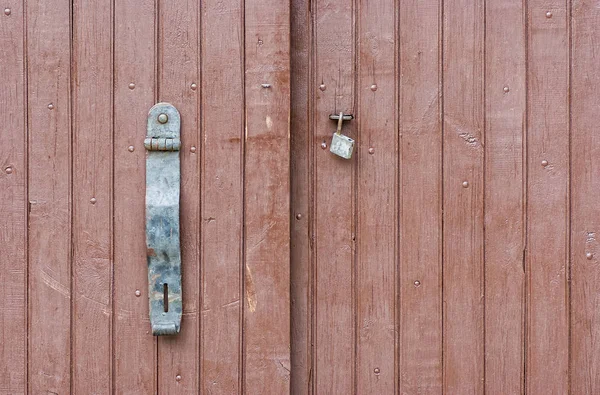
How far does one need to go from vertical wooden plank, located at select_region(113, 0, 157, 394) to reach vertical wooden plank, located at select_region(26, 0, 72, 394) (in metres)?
0.11

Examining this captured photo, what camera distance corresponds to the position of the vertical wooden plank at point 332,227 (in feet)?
4.58

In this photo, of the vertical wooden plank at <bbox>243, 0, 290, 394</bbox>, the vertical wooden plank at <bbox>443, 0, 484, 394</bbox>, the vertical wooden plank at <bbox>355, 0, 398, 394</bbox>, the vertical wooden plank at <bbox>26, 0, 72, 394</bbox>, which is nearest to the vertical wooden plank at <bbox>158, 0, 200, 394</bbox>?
the vertical wooden plank at <bbox>243, 0, 290, 394</bbox>

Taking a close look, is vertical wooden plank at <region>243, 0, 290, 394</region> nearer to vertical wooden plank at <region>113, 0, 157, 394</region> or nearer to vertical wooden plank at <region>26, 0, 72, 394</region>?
vertical wooden plank at <region>113, 0, 157, 394</region>

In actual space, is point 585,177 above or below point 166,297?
above

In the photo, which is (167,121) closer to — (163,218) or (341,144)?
(163,218)

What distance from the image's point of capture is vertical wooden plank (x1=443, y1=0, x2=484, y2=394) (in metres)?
1.39

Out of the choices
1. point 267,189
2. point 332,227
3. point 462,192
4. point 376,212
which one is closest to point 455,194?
point 462,192

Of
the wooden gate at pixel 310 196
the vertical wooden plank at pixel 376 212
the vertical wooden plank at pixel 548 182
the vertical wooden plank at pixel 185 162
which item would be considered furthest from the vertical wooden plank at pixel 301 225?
the vertical wooden plank at pixel 548 182

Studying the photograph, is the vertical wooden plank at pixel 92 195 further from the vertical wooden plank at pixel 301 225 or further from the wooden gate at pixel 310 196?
the vertical wooden plank at pixel 301 225

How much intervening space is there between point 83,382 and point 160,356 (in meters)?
0.18

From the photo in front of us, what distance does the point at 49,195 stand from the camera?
1364 mm

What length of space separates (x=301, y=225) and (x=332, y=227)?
70 mm

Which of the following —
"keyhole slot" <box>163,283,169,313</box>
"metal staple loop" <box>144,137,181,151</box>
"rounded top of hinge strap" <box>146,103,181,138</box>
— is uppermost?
"rounded top of hinge strap" <box>146,103,181,138</box>

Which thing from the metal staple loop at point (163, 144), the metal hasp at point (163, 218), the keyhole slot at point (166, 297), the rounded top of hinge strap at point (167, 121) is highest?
the rounded top of hinge strap at point (167, 121)
